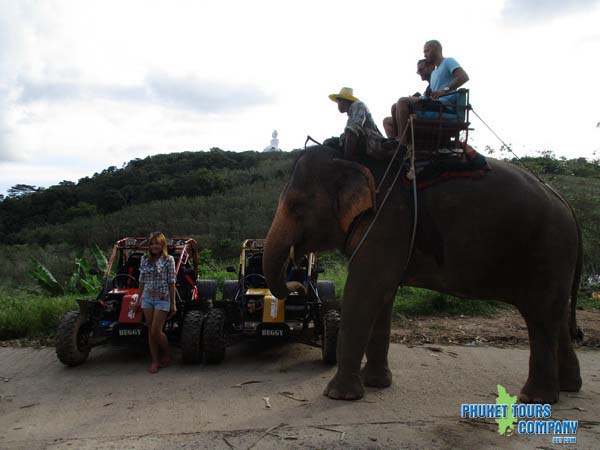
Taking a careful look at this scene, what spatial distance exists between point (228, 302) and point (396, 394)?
273 centimetres

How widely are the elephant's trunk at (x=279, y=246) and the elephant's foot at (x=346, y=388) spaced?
1.10m

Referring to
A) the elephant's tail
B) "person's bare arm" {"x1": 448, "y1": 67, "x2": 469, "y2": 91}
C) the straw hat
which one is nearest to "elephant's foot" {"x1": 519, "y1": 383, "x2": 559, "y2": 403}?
the elephant's tail

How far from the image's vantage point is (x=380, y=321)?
5379 millimetres

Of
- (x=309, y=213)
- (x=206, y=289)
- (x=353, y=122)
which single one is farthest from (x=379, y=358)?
(x=206, y=289)

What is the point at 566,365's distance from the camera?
4.97 meters

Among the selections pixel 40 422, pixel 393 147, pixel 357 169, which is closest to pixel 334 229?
pixel 357 169

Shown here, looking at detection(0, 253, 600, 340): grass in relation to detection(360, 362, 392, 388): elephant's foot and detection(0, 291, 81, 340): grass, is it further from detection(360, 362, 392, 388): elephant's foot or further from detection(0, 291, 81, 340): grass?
detection(360, 362, 392, 388): elephant's foot

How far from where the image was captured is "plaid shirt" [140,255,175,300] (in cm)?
614

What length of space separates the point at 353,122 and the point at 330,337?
2548 millimetres

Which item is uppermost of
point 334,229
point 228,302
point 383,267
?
point 334,229

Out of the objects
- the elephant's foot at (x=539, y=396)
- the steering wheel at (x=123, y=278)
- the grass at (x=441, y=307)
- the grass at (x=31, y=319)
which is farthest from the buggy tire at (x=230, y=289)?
the elephant's foot at (x=539, y=396)

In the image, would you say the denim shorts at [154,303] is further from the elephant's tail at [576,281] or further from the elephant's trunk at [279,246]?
the elephant's tail at [576,281]

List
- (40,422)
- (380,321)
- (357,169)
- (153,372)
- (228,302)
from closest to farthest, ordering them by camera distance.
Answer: (40,422) < (357,169) < (380,321) < (153,372) < (228,302)

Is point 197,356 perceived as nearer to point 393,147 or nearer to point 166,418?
point 166,418
